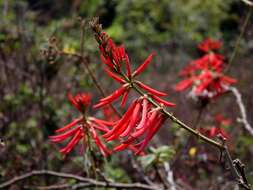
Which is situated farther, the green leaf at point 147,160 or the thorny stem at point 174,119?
the green leaf at point 147,160

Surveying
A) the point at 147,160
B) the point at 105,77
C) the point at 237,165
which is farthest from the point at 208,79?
the point at 105,77

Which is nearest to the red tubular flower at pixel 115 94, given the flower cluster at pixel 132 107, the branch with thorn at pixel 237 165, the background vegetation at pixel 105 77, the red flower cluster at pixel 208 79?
the flower cluster at pixel 132 107

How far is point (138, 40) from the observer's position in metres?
10.5

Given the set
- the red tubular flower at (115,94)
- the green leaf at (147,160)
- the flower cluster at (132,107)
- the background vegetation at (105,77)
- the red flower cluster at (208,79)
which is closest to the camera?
the flower cluster at (132,107)

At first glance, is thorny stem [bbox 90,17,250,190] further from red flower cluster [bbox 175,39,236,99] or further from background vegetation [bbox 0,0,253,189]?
red flower cluster [bbox 175,39,236,99]

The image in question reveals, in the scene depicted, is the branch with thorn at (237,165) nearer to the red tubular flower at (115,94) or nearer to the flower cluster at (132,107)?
the flower cluster at (132,107)

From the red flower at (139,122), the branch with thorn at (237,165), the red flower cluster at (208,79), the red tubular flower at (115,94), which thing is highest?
the red flower cluster at (208,79)

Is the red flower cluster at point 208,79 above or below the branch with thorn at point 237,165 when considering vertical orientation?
above

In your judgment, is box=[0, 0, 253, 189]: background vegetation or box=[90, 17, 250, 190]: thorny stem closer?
box=[90, 17, 250, 190]: thorny stem

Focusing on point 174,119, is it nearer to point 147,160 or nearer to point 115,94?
point 115,94

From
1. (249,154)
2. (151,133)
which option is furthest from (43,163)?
(249,154)

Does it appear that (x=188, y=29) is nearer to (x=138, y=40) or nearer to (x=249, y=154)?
(x=138, y=40)

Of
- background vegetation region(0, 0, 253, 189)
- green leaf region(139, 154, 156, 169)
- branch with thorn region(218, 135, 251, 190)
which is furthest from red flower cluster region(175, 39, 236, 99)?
branch with thorn region(218, 135, 251, 190)

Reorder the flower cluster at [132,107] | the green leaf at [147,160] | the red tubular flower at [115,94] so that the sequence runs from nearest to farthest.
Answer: the flower cluster at [132,107] < the red tubular flower at [115,94] < the green leaf at [147,160]
